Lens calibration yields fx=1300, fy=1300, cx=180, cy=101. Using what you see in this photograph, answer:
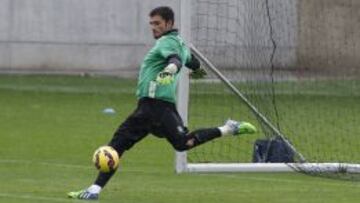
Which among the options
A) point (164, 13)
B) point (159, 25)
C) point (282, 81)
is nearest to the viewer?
point (164, 13)

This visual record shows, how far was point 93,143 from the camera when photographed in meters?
18.6

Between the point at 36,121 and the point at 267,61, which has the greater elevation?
the point at 267,61

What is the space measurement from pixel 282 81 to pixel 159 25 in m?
10.9

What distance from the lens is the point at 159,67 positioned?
1298 centimetres

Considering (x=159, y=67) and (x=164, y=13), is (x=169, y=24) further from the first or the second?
(x=159, y=67)

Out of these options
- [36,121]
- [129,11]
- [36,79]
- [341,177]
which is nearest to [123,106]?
[36,121]

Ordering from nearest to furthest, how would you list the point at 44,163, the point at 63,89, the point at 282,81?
the point at 44,163 → the point at 282,81 → the point at 63,89

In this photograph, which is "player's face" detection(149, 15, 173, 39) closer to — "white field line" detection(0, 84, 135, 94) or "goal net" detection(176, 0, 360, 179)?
"goal net" detection(176, 0, 360, 179)

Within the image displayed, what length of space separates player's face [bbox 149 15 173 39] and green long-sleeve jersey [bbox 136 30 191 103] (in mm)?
51

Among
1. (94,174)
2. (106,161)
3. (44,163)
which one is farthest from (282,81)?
(106,161)

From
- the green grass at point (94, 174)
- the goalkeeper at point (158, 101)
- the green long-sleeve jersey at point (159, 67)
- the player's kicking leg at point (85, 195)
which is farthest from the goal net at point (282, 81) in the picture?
the player's kicking leg at point (85, 195)

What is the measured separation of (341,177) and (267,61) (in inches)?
133

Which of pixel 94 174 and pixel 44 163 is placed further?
pixel 44 163

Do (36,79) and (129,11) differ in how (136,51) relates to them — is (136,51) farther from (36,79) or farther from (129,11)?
(36,79)
